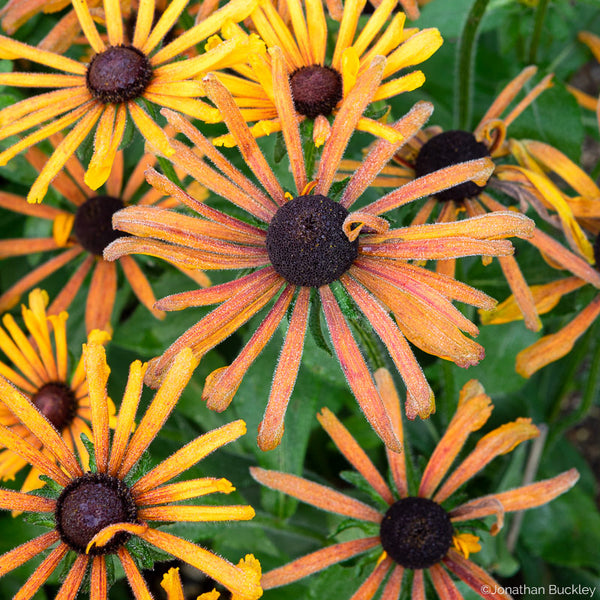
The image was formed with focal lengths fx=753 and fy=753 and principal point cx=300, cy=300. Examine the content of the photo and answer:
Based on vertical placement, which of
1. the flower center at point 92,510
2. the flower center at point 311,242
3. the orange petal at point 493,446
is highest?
the flower center at point 311,242

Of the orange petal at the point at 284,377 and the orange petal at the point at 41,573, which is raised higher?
the orange petal at the point at 284,377

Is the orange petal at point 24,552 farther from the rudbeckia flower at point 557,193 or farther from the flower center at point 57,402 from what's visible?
the rudbeckia flower at point 557,193

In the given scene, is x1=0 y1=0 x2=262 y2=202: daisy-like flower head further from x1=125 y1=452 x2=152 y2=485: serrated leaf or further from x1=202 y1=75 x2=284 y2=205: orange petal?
x1=125 y1=452 x2=152 y2=485: serrated leaf

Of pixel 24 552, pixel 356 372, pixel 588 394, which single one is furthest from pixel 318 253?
pixel 588 394

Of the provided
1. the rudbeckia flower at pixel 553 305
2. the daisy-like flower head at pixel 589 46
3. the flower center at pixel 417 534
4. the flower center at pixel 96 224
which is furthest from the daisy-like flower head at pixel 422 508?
the daisy-like flower head at pixel 589 46

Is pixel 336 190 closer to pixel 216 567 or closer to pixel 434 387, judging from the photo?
pixel 216 567

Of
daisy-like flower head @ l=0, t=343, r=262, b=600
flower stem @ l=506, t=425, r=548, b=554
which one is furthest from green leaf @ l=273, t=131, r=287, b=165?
flower stem @ l=506, t=425, r=548, b=554

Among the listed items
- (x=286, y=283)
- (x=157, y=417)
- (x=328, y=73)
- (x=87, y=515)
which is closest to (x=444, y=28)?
(x=328, y=73)
